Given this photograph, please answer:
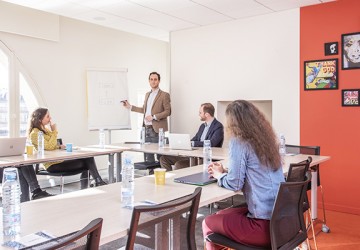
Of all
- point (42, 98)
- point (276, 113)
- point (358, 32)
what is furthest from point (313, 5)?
point (42, 98)

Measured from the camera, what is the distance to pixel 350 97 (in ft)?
13.9

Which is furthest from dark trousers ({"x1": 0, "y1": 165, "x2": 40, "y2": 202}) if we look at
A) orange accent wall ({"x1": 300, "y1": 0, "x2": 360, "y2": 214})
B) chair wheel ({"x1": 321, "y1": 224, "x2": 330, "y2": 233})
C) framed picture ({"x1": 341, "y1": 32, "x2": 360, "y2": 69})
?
framed picture ({"x1": 341, "y1": 32, "x2": 360, "y2": 69})

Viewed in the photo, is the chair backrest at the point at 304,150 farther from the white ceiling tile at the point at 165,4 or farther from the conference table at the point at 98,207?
the white ceiling tile at the point at 165,4

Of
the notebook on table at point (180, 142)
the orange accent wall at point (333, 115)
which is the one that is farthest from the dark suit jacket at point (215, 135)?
the orange accent wall at point (333, 115)

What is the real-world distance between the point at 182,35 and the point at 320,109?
2619mm

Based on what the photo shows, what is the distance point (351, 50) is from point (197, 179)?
2.90 metres

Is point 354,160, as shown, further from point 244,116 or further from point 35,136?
point 35,136


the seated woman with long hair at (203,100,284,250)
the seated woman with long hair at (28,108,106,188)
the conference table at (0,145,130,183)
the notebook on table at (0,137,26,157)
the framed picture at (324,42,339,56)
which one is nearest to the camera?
the seated woman with long hair at (203,100,284,250)

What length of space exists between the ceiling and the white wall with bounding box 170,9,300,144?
200 millimetres

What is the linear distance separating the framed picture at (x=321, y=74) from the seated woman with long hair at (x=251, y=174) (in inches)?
104

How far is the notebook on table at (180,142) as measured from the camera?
4.22 meters

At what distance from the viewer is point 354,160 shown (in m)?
4.26

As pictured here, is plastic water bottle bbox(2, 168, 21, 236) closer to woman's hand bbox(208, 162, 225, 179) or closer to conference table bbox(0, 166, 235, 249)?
conference table bbox(0, 166, 235, 249)

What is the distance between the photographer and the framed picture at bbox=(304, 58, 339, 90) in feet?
14.3
